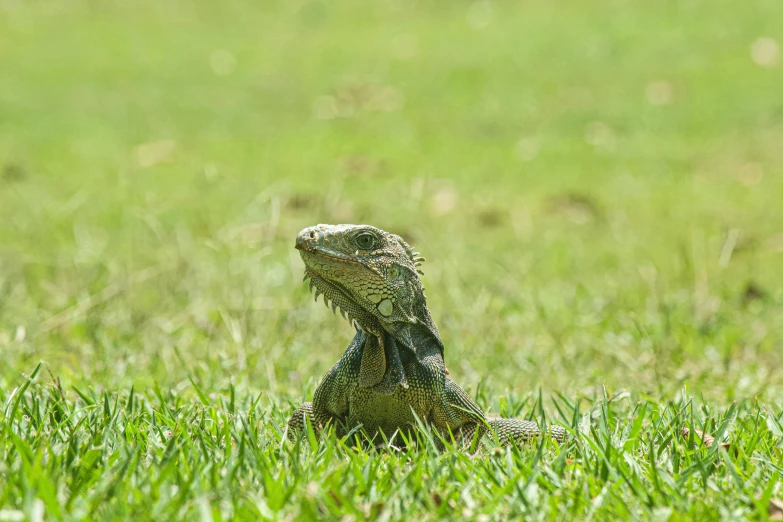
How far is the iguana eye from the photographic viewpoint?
3.06 metres

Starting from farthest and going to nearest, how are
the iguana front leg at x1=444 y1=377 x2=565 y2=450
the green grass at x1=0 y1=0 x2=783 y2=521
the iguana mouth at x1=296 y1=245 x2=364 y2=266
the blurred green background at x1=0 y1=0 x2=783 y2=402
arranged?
the blurred green background at x1=0 y1=0 x2=783 y2=402
the iguana front leg at x1=444 y1=377 x2=565 y2=450
the iguana mouth at x1=296 y1=245 x2=364 y2=266
the green grass at x1=0 y1=0 x2=783 y2=521

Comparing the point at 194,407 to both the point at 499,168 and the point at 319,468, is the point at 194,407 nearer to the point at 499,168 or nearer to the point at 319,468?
the point at 319,468

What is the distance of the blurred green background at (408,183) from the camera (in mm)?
5180

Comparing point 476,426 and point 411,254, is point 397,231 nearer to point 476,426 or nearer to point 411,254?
point 411,254

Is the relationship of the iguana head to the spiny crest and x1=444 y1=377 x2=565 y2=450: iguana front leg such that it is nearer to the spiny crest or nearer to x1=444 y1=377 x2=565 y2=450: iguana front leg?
the spiny crest

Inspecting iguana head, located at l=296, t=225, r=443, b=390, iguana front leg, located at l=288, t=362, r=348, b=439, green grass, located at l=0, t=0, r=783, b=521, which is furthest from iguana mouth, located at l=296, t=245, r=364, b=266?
green grass, located at l=0, t=0, r=783, b=521

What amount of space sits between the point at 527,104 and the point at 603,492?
1086 cm

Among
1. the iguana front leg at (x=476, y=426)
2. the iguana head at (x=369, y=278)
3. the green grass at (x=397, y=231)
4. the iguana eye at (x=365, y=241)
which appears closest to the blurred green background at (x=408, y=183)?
the green grass at (x=397, y=231)

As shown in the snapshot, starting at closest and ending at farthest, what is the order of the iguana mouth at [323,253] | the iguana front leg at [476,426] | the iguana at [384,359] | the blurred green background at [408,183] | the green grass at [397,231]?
the green grass at [397,231], the iguana mouth at [323,253], the iguana at [384,359], the iguana front leg at [476,426], the blurred green background at [408,183]

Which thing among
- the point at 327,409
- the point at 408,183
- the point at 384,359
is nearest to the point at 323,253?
the point at 384,359

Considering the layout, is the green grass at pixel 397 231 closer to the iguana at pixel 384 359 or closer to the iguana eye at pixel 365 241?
the iguana at pixel 384 359

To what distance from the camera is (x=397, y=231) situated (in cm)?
863

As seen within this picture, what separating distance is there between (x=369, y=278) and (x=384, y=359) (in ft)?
0.92

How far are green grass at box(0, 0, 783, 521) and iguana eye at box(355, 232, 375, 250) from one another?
634 millimetres
